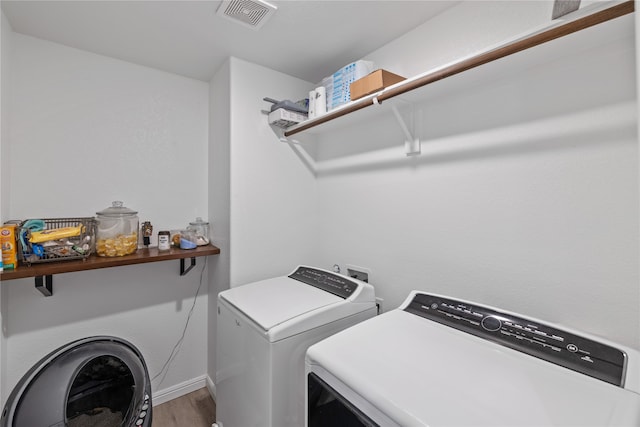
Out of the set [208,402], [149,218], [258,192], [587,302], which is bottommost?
[208,402]

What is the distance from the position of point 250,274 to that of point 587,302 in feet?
5.52

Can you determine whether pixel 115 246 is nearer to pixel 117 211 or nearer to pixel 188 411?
pixel 117 211

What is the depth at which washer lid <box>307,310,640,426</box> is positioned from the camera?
635mm

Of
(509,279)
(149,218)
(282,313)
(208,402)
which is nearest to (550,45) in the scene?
(509,279)

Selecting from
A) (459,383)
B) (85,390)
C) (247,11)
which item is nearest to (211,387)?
(85,390)

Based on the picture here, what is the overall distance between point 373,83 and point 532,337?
118 cm

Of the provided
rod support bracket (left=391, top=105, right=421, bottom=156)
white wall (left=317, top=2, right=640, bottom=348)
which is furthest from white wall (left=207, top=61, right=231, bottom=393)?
rod support bracket (left=391, top=105, right=421, bottom=156)

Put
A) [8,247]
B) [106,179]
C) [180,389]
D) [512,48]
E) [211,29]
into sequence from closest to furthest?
1. [512,48]
2. [8,247]
3. [211,29]
4. [106,179]
5. [180,389]

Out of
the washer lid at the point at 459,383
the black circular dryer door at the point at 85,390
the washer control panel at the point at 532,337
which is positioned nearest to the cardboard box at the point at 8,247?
the black circular dryer door at the point at 85,390

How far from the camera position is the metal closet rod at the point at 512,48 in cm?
73

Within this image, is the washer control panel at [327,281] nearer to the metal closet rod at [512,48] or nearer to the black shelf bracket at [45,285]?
the metal closet rod at [512,48]

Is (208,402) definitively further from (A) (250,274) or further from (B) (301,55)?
(B) (301,55)

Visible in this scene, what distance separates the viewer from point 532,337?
2.99 ft

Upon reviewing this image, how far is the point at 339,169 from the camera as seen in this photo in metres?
1.99
